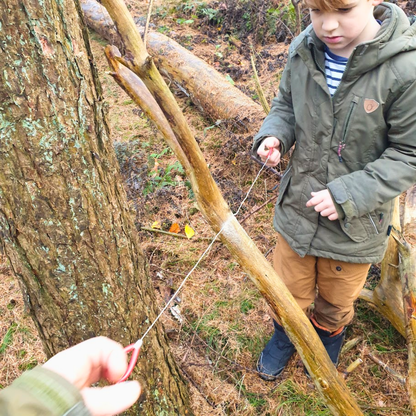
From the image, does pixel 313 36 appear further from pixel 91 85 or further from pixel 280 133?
pixel 91 85

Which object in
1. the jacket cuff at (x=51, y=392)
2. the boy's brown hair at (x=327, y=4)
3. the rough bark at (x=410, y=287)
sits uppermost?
the boy's brown hair at (x=327, y=4)

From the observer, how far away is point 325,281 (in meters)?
2.06

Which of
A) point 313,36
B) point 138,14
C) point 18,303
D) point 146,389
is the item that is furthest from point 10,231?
point 138,14

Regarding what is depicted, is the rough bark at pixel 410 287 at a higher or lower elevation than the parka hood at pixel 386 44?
lower

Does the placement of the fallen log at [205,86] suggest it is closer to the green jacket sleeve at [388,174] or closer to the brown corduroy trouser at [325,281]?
the brown corduroy trouser at [325,281]

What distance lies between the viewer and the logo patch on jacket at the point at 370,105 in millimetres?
1562

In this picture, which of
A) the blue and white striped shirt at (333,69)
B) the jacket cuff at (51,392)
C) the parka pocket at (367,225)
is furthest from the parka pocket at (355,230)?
the jacket cuff at (51,392)

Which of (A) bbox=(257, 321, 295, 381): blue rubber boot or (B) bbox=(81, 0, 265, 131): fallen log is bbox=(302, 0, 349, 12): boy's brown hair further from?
(B) bbox=(81, 0, 265, 131): fallen log

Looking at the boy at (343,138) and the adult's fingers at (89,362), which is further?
the boy at (343,138)

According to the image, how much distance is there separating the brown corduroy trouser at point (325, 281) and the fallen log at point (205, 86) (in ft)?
6.82

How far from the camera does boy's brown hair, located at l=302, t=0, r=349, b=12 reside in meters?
1.43

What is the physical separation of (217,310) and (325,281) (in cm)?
92

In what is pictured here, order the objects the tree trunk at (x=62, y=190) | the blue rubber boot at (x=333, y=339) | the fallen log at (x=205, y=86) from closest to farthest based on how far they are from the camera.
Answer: the tree trunk at (x=62, y=190), the blue rubber boot at (x=333, y=339), the fallen log at (x=205, y=86)

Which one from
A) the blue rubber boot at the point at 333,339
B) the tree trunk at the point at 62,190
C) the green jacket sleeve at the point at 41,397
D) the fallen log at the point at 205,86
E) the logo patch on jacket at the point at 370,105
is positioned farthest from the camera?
the fallen log at the point at 205,86
